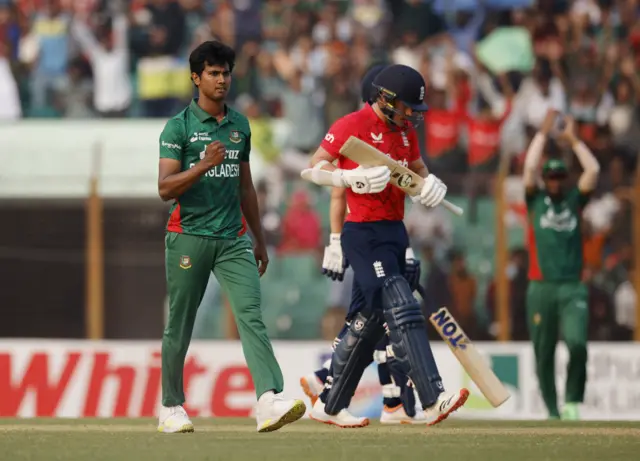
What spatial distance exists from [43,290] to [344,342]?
787 centimetres

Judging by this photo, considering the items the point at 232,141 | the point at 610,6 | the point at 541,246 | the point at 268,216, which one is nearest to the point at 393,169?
the point at 232,141

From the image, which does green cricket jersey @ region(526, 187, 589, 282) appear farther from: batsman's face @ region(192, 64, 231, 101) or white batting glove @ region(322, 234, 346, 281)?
batsman's face @ region(192, 64, 231, 101)

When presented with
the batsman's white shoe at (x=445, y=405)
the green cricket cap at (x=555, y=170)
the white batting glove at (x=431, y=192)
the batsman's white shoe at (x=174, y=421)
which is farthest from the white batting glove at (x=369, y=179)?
the green cricket cap at (x=555, y=170)

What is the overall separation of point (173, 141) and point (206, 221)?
49 cm

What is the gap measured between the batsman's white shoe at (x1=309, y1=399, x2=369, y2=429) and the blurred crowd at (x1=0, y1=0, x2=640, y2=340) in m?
6.88

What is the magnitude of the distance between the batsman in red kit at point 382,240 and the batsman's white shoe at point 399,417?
57cm

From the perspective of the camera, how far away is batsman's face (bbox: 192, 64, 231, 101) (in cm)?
839

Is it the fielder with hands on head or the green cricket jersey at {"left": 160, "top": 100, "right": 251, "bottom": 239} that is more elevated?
the green cricket jersey at {"left": 160, "top": 100, "right": 251, "bottom": 239}

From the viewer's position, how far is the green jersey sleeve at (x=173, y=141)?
8336 millimetres

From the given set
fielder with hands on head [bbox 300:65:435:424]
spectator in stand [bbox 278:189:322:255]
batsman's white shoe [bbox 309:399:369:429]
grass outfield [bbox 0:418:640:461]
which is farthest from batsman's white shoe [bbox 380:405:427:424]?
spectator in stand [bbox 278:189:322:255]

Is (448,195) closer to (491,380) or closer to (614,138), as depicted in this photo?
(614,138)

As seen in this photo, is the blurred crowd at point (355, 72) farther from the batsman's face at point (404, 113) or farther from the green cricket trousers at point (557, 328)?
the batsman's face at point (404, 113)

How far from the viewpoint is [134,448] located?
7.39m

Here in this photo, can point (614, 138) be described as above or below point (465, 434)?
above
